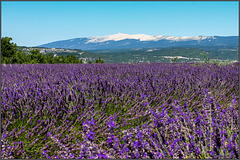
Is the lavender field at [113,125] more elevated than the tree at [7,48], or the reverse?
the tree at [7,48]

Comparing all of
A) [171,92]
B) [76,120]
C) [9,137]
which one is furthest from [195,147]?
[171,92]

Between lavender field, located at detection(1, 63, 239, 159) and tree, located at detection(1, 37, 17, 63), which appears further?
tree, located at detection(1, 37, 17, 63)

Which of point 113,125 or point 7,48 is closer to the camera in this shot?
point 113,125

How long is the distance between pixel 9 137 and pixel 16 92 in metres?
0.69

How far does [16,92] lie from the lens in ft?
8.45

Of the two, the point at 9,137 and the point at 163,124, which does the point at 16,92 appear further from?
the point at 163,124

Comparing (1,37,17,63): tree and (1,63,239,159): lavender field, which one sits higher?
(1,37,17,63): tree

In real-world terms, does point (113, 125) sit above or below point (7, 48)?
below

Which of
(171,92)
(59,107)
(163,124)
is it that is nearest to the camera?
(163,124)

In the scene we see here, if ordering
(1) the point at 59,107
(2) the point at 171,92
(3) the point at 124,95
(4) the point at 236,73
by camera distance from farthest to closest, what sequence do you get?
1. (4) the point at 236,73
2. (2) the point at 171,92
3. (3) the point at 124,95
4. (1) the point at 59,107

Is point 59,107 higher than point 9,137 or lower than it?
higher

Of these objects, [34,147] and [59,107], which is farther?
[59,107]

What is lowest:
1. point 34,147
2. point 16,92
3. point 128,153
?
point 34,147

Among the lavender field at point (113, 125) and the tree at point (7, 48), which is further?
the tree at point (7, 48)
